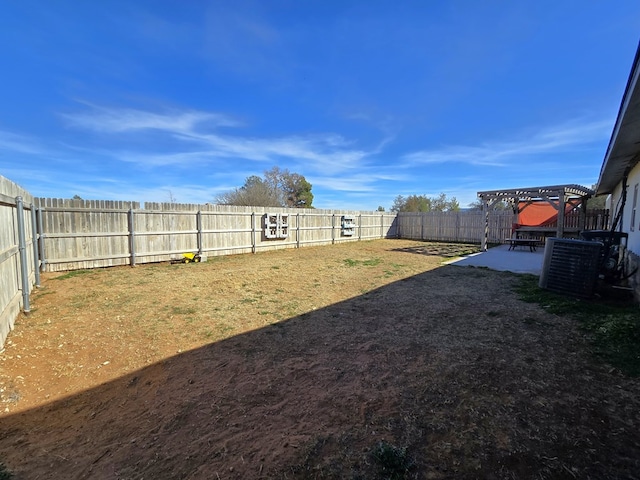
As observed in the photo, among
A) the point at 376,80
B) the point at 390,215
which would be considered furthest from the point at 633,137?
the point at 390,215

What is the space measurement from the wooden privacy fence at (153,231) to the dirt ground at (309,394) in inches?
131

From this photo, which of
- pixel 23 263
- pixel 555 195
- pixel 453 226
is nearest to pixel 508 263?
pixel 555 195

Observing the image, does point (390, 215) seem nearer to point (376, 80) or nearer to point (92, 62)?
point (376, 80)

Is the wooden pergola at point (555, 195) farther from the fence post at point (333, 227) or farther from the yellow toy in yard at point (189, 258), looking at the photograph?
the yellow toy in yard at point (189, 258)

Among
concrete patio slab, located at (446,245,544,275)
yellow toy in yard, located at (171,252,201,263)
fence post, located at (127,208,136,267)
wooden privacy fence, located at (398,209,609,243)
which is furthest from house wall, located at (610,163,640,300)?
fence post, located at (127,208,136,267)

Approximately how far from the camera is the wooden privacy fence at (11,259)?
3.70 m

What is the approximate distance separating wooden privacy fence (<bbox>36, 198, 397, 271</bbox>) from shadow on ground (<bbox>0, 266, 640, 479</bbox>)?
276 inches

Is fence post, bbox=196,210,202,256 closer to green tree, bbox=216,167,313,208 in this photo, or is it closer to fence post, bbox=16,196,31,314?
fence post, bbox=16,196,31,314

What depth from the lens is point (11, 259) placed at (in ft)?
14.1

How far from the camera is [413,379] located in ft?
9.08

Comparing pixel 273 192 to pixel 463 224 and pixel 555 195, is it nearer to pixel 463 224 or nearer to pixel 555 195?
pixel 463 224

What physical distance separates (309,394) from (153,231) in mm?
8938

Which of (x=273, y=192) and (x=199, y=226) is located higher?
(x=273, y=192)

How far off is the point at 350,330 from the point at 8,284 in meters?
4.66
